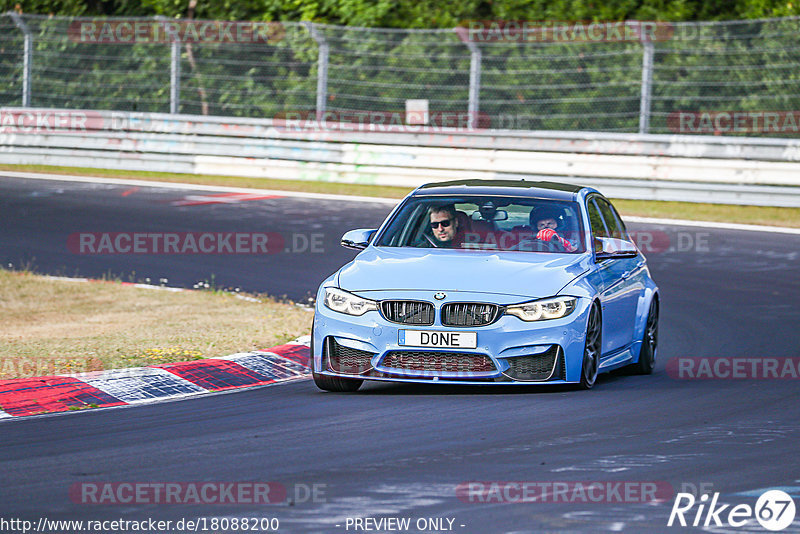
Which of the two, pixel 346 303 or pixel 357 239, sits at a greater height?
pixel 357 239

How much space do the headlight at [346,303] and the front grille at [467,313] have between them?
0.45 metres

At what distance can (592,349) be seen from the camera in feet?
29.7

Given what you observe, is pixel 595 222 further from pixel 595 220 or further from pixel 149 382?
pixel 149 382

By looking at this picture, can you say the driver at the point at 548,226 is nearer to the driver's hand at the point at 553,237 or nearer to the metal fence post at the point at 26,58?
the driver's hand at the point at 553,237

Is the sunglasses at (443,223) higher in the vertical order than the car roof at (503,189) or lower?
lower

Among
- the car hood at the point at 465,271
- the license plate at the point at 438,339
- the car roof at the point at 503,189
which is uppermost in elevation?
the car roof at the point at 503,189

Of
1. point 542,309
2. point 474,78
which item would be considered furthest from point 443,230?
point 474,78

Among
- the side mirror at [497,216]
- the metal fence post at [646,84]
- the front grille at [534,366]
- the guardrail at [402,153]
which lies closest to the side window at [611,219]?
the side mirror at [497,216]

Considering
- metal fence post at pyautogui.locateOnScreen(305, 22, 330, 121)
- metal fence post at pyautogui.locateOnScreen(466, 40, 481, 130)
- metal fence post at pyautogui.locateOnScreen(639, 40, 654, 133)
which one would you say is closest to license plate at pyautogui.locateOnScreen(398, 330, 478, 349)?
metal fence post at pyautogui.locateOnScreen(639, 40, 654, 133)

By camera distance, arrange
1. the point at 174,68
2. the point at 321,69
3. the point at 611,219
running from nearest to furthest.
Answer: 1. the point at 611,219
2. the point at 321,69
3. the point at 174,68

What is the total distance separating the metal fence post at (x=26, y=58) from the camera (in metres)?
26.5

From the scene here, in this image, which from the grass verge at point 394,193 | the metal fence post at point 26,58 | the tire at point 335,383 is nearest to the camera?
the tire at point 335,383

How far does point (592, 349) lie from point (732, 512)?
3325 millimetres

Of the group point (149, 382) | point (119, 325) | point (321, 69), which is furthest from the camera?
point (321, 69)
